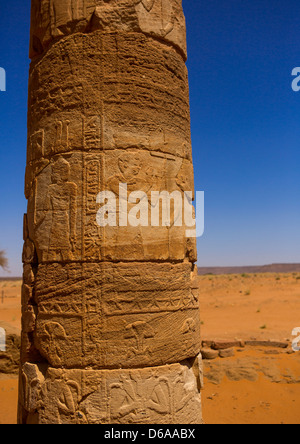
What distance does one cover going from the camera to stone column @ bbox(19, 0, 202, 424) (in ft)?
10.7

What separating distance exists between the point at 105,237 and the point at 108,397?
1355 millimetres

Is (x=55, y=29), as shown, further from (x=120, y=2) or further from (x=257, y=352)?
(x=257, y=352)

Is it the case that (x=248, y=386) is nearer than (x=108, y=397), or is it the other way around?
(x=108, y=397)

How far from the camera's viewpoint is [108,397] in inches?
125

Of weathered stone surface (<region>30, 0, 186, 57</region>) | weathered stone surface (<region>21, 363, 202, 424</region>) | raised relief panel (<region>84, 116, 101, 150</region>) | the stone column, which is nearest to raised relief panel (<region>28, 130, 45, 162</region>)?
the stone column

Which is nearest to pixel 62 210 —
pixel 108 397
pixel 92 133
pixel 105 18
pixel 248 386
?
pixel 92 133

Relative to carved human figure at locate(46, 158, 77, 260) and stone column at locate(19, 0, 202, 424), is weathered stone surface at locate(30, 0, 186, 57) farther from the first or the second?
carved human figure at locate(46, 158, 77, 260)

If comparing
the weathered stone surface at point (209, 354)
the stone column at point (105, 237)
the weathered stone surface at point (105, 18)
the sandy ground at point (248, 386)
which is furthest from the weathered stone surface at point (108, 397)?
the weathered stone surface at point (209, 354)

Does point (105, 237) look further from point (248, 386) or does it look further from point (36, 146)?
point (248, 386)

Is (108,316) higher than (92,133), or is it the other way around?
(92,133)

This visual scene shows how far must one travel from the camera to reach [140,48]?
12.1 ft

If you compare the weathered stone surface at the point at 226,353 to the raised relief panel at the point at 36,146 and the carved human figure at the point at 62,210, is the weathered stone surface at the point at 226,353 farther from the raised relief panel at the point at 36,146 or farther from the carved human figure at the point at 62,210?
the raised relief panel at the point at 36,146

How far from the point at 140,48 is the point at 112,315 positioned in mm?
2566
